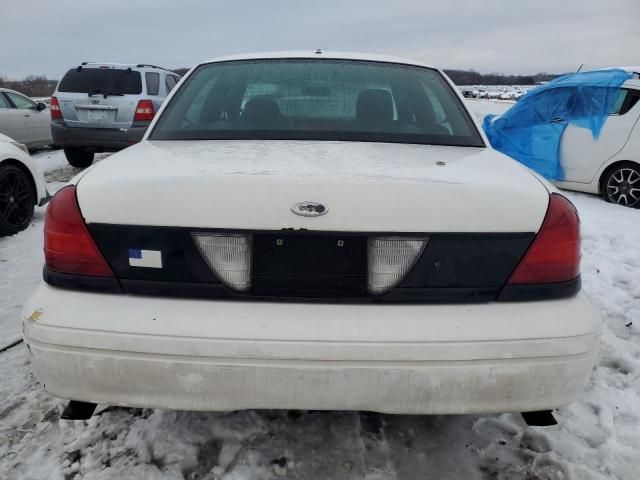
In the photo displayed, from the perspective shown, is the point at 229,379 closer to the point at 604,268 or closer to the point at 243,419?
the point at 243,419

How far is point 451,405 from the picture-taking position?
1637mm

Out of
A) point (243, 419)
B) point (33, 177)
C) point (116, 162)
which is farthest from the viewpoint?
point (33, 177)

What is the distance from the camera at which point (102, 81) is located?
936 centimetres

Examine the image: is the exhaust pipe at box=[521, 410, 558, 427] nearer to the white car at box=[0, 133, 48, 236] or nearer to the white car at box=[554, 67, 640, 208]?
the white car at box=[0, 133, 48, 236]

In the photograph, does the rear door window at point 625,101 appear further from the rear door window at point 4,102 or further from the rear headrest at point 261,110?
the rear door window at point 4,102

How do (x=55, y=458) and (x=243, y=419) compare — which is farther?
(x=243, y=419)

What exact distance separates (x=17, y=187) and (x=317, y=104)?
426cm

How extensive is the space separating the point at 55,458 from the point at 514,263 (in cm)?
191

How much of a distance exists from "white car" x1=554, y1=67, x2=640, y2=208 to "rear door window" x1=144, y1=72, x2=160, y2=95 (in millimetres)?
7395

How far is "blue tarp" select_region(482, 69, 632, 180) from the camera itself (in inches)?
285

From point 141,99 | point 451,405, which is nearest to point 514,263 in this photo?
point 451,405

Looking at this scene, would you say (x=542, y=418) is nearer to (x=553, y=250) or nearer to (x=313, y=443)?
(x=553, y=250)

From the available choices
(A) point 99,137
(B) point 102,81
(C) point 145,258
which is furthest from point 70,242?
(B) point 102,81

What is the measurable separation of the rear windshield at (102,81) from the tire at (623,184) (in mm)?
8008
